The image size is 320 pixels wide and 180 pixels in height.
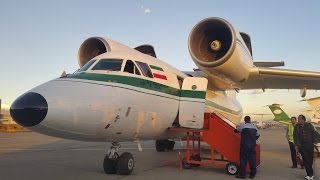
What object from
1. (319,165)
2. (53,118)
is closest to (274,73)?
(319,165)

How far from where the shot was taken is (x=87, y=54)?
1055 centimetres

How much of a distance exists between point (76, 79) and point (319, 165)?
8.61 metres

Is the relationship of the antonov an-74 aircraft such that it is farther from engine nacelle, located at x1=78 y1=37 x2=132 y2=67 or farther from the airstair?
the airstair

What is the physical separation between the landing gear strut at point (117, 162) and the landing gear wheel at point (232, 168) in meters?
2.61

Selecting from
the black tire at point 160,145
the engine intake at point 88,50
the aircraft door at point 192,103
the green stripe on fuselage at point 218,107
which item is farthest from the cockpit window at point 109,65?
the black tire at point 160,145

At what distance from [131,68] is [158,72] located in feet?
3.48

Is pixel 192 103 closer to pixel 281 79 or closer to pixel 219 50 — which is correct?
pixel 219 50

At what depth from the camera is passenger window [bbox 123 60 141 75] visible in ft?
25.5

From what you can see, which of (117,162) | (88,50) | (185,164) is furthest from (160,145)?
(117,162)

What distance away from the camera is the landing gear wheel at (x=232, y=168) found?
8.82 m

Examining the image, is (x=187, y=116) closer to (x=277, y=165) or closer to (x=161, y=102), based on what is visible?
(x=161, y=102)

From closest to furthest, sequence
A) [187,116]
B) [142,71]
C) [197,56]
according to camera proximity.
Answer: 1. [142,71]
2. [187,116]
3. [197,56]

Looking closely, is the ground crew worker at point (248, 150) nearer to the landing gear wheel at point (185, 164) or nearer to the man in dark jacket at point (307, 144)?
the man in dark jacket at point (307, 144)

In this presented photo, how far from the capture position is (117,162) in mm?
8281
